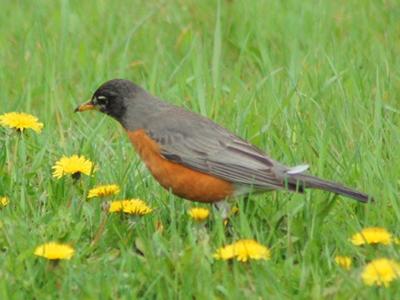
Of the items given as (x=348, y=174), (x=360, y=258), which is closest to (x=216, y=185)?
(x=348, y=174)

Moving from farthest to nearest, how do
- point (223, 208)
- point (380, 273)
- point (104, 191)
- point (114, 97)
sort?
point (114, 97) < point (223, 208) < point (104, 191) < point (380, 273)

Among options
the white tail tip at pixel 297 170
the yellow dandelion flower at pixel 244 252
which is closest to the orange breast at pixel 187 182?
the white tail tip at pixel 297 170

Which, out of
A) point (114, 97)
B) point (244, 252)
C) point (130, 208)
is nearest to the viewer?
point (244, 252)

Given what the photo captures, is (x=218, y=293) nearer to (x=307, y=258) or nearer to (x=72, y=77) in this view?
(x=307, y=258)

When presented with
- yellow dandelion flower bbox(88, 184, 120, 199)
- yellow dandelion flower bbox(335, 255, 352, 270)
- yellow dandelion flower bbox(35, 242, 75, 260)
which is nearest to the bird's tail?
yellow dandelion flower bbox(335, 255, 352, 270)

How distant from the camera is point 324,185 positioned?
16.5ft

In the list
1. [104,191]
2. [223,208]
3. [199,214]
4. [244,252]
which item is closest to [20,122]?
[104,191]

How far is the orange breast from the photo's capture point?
5422 mm

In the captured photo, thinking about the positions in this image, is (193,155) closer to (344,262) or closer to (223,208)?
(223,208)

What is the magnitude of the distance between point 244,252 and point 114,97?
180 centimetres

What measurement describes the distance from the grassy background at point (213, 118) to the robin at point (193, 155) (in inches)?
4.5

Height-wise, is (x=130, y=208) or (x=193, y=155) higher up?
(x=193, y=155)

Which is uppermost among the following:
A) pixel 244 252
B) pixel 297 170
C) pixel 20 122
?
pixel 20 122

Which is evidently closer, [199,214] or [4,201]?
[199,214]
